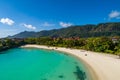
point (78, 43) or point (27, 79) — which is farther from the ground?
point (78, 43)

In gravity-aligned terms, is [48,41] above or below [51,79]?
above

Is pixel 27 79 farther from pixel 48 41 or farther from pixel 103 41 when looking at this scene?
pixel 48 41

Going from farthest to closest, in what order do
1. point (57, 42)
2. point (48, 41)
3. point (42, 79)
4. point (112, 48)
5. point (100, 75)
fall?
point (48, 41) < point (57, 42) < point (112, 48) < point (42, 79) < point (100, 75)

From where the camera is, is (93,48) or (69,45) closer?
(93,48)

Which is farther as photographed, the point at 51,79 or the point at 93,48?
the point at 93,48

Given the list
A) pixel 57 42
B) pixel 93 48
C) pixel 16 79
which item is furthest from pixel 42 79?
pixel 57 42

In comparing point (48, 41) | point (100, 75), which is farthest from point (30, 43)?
point (100, 75)

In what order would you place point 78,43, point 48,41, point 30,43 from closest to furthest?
point 78,43, point 48,41, point 30,43

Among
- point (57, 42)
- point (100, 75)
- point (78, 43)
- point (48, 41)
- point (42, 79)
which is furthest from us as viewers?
point (48, 41)

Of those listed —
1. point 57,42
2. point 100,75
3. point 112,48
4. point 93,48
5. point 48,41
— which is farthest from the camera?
point 48,41

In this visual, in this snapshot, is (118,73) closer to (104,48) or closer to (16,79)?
(16,79)
